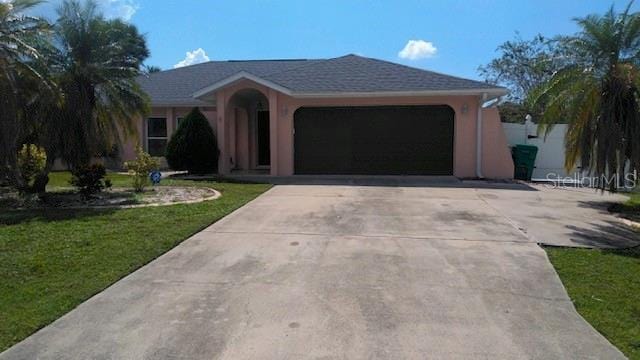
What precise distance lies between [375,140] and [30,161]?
10049 mm

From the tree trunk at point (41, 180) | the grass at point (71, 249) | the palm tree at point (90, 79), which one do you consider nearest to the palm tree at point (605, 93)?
the grass at point (71, 249)

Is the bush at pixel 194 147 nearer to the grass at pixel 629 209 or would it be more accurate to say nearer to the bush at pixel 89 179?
the bush at pixel 89 179

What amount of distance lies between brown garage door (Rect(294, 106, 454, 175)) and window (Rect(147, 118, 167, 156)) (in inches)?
264

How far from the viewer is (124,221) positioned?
8.85 metres

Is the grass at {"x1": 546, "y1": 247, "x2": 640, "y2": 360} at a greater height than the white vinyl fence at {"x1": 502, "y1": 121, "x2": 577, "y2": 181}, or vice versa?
the white vinyl fence at {"x1": 502, "y1": 121, "x2": 577, "y2": 181}

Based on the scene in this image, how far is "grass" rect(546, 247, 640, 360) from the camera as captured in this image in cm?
454

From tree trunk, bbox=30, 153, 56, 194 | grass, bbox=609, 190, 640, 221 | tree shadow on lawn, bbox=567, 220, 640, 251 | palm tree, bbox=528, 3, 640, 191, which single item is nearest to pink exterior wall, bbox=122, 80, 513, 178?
tree trunk, bbox=30, 153, 56, 194

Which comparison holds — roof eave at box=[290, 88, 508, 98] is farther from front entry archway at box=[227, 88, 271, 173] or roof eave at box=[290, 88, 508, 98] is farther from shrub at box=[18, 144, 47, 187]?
shrub at box=[18, 144, 47, 187]

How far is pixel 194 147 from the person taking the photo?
1733 centimetres

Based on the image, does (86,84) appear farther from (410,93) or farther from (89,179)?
(410,93)

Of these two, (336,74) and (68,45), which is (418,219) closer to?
(68,45)

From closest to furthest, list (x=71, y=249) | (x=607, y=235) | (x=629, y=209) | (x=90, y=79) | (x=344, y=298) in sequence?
(x=344, y=298) → (x=71, y=249) → (x=607, y=235) → (x=629, y=209) → (x=90, y=79)

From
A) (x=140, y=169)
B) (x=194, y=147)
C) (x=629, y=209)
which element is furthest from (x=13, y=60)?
(x=629, y=209)

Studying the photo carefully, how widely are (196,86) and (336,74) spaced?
270 inches
